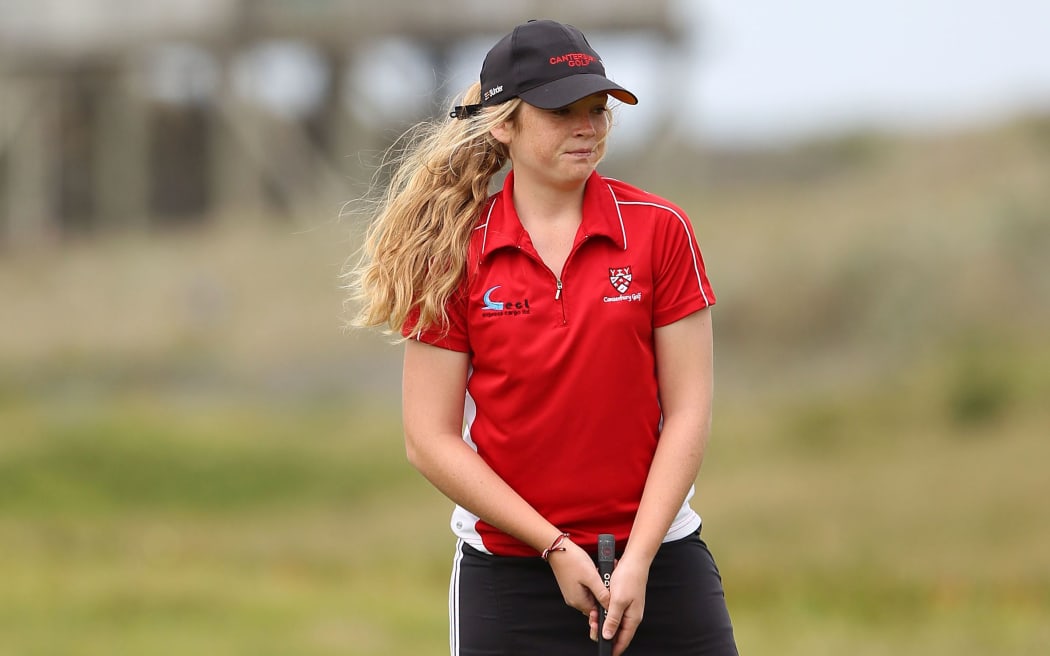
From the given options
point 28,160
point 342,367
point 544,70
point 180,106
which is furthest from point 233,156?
point 544,70

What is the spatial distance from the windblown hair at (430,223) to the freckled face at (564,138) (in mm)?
68

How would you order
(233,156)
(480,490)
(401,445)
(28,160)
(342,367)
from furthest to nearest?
(28,160), (233,156), (342,367), (401,445), (480,490)

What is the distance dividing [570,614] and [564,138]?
3.33ft

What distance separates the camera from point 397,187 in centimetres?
343

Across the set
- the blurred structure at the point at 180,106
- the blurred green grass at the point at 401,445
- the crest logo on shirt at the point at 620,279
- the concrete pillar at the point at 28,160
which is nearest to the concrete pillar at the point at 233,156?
the blurred structure at the point at 180,106

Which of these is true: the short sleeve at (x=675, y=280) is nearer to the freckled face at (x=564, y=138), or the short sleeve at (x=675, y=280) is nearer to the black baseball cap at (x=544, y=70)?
the freckled face at (x=564, y=138)

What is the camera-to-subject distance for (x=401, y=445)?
17.5m

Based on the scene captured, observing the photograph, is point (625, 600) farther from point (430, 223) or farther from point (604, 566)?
point (430, 223)

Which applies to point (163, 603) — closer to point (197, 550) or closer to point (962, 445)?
point (197, 550)

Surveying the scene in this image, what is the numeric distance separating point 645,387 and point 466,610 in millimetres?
629

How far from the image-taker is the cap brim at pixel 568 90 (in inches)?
120

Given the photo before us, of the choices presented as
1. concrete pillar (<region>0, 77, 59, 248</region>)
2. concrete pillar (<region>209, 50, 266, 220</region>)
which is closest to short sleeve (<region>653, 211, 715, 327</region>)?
concrete pillar (<region>209, 50, 266, 220</region>)

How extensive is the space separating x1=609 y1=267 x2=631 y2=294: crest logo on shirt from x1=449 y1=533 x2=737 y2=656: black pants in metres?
0.57

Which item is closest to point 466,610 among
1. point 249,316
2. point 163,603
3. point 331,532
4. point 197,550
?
point 163,603
